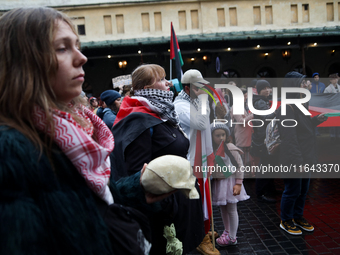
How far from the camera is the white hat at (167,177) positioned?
1299 millimetres

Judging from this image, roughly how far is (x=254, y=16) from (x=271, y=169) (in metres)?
14.9

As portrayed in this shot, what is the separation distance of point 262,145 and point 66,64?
17.9 feet

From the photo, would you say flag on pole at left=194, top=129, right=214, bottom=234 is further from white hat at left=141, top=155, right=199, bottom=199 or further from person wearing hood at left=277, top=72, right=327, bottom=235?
white hat at left=141, top=155, right=199, bottom=199

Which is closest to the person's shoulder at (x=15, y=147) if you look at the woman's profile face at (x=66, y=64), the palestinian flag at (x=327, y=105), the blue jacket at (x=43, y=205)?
the blue jacket at (x=43, y=205)

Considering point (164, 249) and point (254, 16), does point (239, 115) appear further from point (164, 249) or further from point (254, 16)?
point (254, 16)

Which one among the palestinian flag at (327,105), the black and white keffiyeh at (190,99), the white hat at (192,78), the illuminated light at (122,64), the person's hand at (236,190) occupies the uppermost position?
the illuminated light at (122,64)

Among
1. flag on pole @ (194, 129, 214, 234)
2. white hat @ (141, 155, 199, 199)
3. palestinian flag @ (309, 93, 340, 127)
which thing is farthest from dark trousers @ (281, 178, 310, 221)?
white hat @ (141, 155, 199, 199)

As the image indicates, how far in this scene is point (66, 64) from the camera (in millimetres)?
991

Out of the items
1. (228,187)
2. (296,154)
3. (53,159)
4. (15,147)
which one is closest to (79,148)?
(53,159)

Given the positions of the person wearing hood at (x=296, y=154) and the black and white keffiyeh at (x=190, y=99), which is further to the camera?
the person wearing hood at (x=296, y=154)

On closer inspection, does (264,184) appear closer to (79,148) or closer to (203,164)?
(203,164)

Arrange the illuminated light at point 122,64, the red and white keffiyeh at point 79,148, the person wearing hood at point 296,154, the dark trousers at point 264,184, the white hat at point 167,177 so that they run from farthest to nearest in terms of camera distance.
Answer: the illuminated light at point 122,64 → the dark trousers at point 264,184 → the person wearing hood at point 296,154 → the white hat at point 167,177 → the red and white keffiyeh at point 79,148

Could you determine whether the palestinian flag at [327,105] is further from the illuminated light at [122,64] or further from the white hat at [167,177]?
the illuminated light at [122,64]

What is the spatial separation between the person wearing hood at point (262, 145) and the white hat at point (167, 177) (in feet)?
14.7
